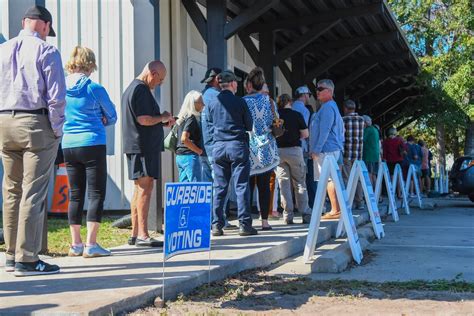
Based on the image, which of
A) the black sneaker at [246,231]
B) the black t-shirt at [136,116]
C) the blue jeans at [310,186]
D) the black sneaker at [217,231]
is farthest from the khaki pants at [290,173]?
the black t-shirt at [136,116]

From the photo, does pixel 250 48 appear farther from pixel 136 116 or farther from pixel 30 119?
pixel 30 119

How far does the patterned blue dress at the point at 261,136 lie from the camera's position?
771 centimetres

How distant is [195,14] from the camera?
10523mm

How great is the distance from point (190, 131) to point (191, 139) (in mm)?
97

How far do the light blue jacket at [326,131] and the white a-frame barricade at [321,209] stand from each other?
6.44 feet

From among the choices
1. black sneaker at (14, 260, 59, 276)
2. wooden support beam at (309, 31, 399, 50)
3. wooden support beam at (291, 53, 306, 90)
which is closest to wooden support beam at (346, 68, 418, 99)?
wooden support beam at (309, 31, 399, 50)

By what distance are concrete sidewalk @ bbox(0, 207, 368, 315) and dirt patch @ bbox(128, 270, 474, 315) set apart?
0.12 meters

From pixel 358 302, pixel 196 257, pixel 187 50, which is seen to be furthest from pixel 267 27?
pixel 358 302

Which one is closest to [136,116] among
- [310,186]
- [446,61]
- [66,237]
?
[66,237]

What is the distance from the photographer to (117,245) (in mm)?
6801

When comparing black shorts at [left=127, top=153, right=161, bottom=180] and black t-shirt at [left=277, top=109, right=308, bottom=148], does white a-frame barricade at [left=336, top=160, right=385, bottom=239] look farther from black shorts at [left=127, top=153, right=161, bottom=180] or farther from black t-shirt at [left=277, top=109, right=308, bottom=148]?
black shorts at [left=127, top=153, right=161, bottom=180]

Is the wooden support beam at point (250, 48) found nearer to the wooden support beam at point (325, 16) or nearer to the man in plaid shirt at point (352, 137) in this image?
the wooden support beam at point (325, 16)

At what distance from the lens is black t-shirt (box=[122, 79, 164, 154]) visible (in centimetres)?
606

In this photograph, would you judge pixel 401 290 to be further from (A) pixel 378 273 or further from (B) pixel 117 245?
(B) pixel 117 245
